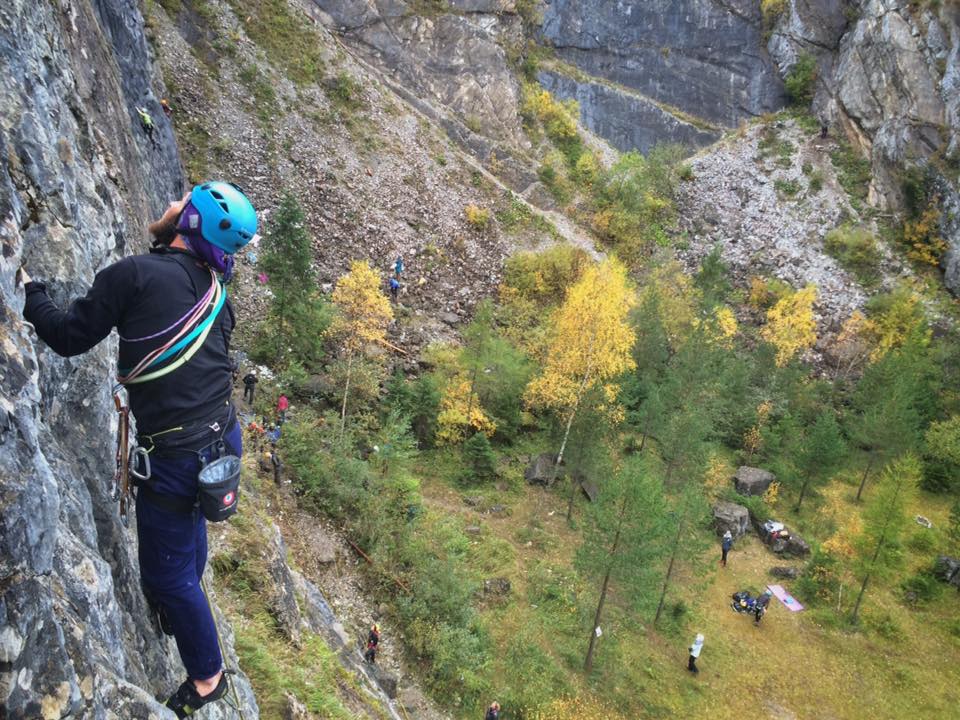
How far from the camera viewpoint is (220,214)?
326cm

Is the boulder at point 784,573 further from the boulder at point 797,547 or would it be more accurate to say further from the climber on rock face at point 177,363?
the climber on rock face at point 177,363

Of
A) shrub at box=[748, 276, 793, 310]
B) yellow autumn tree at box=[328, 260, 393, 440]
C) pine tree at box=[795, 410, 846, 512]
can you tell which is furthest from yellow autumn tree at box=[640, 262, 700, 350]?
yellow autumn tree at box=[328, 260, 393, 440]

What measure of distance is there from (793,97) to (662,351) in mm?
36869

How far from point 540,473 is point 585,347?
6317mm

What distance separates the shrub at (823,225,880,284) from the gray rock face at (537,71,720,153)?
693 inches

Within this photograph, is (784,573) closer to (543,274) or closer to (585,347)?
(585,347)

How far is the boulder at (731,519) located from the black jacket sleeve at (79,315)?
28427 mm

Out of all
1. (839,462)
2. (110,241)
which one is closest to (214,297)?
(110,241)

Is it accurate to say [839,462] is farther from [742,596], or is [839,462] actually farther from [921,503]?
[742,596]

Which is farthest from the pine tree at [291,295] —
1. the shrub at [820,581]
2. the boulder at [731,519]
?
the shrub at [820,581]

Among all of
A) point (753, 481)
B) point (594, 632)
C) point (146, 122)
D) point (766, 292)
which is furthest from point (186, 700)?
point (766, 292)

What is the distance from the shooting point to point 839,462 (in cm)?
2897

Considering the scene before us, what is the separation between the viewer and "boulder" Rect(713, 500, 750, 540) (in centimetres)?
2684

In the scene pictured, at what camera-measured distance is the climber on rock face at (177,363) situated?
2.93 m
